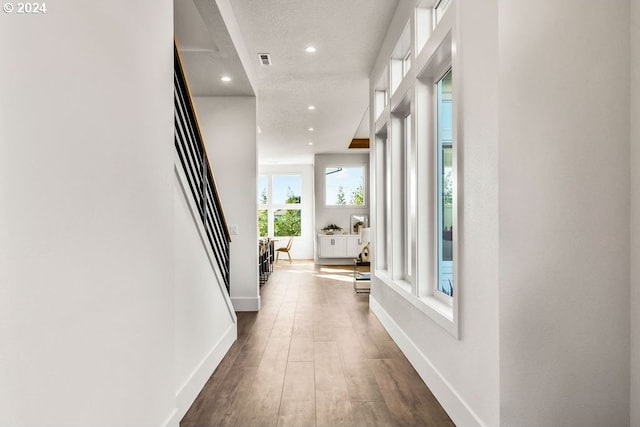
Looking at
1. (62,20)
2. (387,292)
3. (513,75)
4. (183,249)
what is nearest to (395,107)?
(387,292)

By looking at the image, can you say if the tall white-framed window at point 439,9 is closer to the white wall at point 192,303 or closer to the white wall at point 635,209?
the white wall at point 635,209

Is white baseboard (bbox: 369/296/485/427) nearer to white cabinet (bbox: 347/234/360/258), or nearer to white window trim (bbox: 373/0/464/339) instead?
white window trim (bbox: 373/0/464/339)

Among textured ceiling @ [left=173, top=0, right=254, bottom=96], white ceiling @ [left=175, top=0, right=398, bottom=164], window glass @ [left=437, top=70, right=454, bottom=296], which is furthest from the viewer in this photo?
white ceiling @ [left=175, top=0, right=398, bottom=164]

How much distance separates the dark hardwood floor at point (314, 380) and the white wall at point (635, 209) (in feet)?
2.91

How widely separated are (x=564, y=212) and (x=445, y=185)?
1.18m

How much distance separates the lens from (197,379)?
249 cm

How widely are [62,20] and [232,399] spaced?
2151 millimetres

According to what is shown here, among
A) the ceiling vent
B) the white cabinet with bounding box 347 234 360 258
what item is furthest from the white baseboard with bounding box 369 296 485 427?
the white cabinet with bounding box 347 234 360 258

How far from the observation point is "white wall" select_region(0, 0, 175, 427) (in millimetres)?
921

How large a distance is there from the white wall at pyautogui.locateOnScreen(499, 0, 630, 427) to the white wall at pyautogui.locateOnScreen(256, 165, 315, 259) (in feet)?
36.3

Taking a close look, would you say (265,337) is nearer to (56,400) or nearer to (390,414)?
(390,414)

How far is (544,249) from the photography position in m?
1.65

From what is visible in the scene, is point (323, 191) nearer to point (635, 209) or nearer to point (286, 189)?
point (286, 189)

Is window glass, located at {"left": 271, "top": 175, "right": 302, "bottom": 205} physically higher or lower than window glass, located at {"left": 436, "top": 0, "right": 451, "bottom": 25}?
lower
